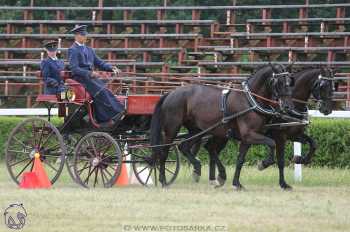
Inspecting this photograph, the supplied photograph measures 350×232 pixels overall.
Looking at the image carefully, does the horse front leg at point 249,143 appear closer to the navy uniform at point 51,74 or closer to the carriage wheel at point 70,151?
the carriage wheel at point 70,151

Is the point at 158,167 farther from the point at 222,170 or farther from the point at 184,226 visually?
the point at 184,226

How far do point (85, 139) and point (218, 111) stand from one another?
178 centimetres

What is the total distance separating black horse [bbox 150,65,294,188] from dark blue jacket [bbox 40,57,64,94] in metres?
1.42

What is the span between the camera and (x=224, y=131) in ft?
47.5

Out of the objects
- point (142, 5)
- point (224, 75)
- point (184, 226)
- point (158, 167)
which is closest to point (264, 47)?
point (224, 75)

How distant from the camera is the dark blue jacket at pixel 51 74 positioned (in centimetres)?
1477

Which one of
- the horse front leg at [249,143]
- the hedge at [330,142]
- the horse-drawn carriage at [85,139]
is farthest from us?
the hedge at [330,142]

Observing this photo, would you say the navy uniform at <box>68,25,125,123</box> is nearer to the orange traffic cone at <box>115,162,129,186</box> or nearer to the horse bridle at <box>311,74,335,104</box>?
the orange traffic cone at <box>115,162,129,186</box>

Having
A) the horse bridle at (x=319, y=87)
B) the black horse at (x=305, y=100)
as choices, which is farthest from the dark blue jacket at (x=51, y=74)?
the horse bridle at (x=319, y=87)

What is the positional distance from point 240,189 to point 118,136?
6.37ft

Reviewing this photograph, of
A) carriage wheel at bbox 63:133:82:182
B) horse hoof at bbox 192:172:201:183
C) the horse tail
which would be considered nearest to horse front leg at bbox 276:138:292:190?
horse hoof at bbox 192:172:201:183

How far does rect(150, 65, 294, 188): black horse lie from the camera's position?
1407cm

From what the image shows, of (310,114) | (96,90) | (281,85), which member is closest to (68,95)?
(96,90)

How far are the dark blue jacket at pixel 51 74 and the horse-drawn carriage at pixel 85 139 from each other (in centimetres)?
19
